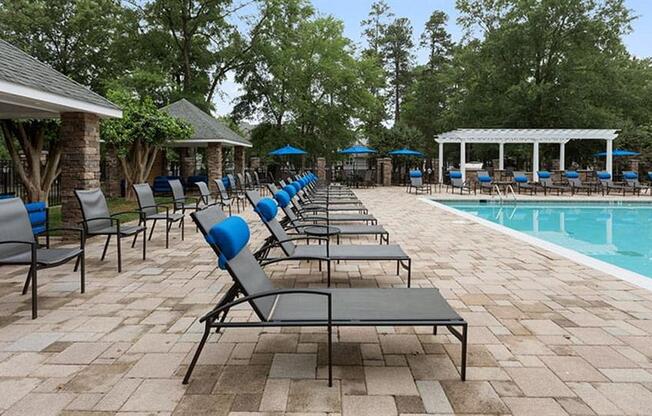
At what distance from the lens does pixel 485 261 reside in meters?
6.49

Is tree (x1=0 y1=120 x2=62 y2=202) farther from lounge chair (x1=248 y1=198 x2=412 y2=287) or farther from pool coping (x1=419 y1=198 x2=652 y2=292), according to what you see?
pool coping (x1=419 y1=198 x2=652 y2=292)

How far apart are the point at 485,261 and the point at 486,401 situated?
402 centimetres

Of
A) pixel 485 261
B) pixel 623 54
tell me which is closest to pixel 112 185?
pixel 485 261

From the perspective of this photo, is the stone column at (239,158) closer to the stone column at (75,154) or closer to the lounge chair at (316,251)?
the stone column at (75,154)

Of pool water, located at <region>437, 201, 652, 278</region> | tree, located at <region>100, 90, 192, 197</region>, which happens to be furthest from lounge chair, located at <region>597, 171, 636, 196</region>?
tree, located at <region>100, 90, 192, 197</region>

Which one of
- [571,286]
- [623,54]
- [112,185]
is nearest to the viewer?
[571,286]

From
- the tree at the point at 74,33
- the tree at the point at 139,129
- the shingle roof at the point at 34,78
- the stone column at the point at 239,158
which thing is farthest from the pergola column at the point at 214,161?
the tree at the point at 74,33

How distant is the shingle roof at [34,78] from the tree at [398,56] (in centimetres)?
Answer: 3504

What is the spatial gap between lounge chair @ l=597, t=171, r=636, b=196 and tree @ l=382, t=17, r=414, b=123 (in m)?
21.8

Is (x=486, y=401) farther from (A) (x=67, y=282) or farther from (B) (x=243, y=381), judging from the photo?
(A) (x=67, y=282)

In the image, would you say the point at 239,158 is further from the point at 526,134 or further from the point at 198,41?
the point at 526,134

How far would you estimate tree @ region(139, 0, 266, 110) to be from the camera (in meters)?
28.5

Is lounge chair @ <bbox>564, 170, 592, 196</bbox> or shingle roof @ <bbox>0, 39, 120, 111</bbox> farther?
lounge chair @ <bbox>564, 170, 592, 196</bbox>

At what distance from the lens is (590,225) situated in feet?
38.8
